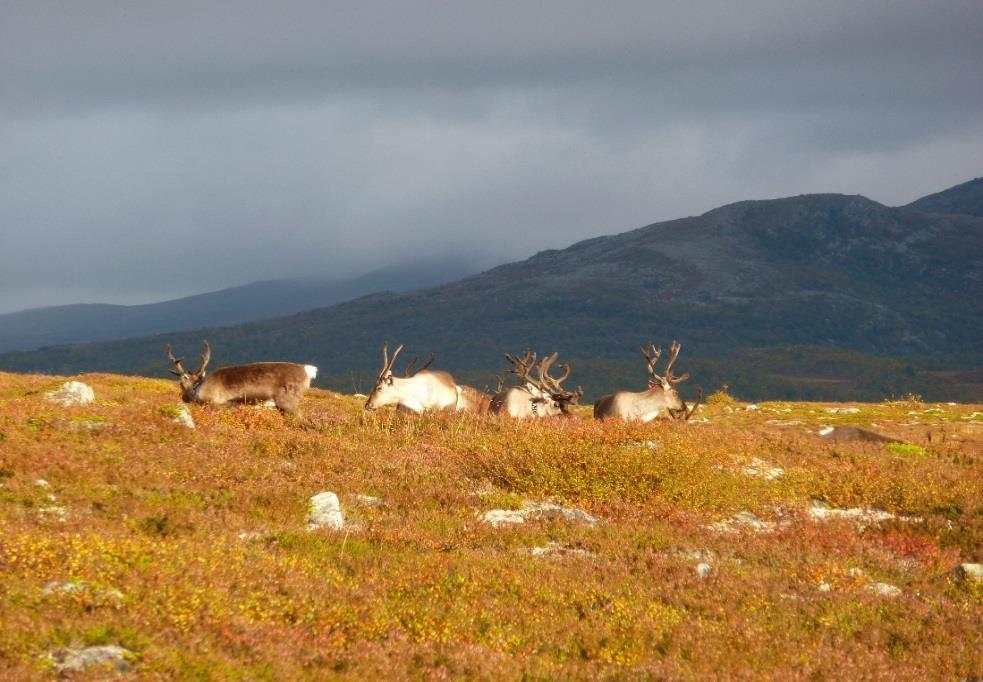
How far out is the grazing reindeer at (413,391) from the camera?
28000mm

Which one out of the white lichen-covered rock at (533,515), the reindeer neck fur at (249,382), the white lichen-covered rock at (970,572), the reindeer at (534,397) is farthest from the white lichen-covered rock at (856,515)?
the reindeer neck fur at (249,382)

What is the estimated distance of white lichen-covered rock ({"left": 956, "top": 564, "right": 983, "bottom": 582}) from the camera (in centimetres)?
1322

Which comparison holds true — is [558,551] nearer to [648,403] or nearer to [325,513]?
[325,513]

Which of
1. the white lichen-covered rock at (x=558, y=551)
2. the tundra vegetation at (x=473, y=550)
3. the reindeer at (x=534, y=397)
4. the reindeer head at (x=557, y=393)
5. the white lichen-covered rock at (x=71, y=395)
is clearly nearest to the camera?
the tundra vegetation at (x=473, y=550)

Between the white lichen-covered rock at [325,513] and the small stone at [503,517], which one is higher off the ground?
the white lichen-covered rock at [325,513]

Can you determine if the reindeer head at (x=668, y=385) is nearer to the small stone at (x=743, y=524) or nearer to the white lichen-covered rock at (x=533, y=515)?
the small stone at (x=743, y=524)

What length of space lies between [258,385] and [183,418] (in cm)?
569

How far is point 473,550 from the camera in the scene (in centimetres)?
1328

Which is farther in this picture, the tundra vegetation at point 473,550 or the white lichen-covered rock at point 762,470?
the white lichen-covered rock at point 762,470

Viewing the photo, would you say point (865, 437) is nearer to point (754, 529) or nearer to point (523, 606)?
point (754, 529)

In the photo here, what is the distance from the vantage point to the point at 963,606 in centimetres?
1214

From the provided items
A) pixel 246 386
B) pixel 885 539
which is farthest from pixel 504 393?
pixel 885 539

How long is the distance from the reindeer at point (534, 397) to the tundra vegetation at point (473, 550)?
16.4ft

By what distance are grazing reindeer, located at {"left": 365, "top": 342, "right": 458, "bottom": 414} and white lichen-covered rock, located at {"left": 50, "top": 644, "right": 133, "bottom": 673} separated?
19.0m
